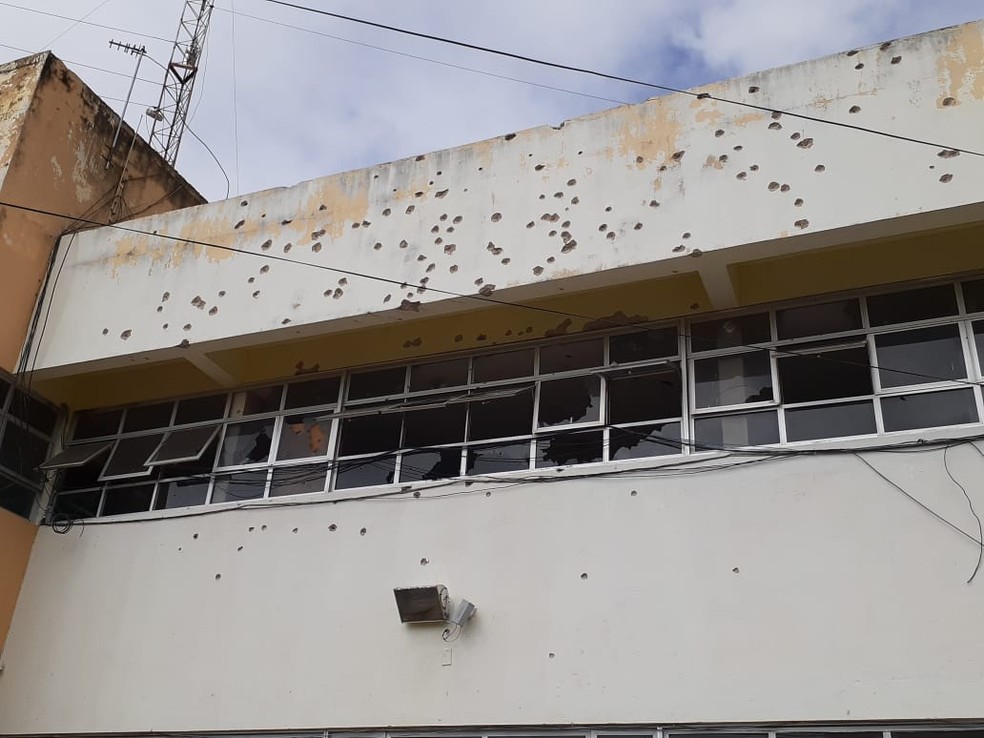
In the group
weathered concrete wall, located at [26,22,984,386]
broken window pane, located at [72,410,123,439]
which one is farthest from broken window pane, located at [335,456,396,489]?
broken window pane, located at [72,410,123,439]

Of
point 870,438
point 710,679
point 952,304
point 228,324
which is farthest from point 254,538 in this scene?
point 952,304

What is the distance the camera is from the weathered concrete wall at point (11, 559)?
28.2 feet

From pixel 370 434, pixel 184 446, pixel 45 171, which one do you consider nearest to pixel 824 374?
pixel 370 434

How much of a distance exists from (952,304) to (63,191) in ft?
25.9

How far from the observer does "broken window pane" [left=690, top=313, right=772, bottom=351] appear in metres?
7.43

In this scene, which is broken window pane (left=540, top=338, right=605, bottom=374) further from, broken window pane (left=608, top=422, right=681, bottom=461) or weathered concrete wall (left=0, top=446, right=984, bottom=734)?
weathered concrete wall (left=0, top=446, right=984, bottom=734)

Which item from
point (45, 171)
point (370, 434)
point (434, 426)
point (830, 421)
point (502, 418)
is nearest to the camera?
point (830, 421)

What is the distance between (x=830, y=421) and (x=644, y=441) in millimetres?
1283

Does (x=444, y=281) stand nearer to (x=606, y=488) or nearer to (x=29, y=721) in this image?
(x=606, y=488)

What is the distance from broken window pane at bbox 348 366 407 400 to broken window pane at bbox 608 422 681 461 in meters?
1.98

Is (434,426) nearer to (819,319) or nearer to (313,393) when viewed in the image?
(313,393)

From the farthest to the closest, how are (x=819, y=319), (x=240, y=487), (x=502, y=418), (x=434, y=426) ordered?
1. (x=240, y=487)
2. (x=434, y=426)
3. (x=502, y=418)
4. (x=819, y=319)

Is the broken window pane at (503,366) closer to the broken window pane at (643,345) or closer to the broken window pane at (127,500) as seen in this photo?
the broken window pane at (643,345)

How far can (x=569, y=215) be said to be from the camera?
758cm
